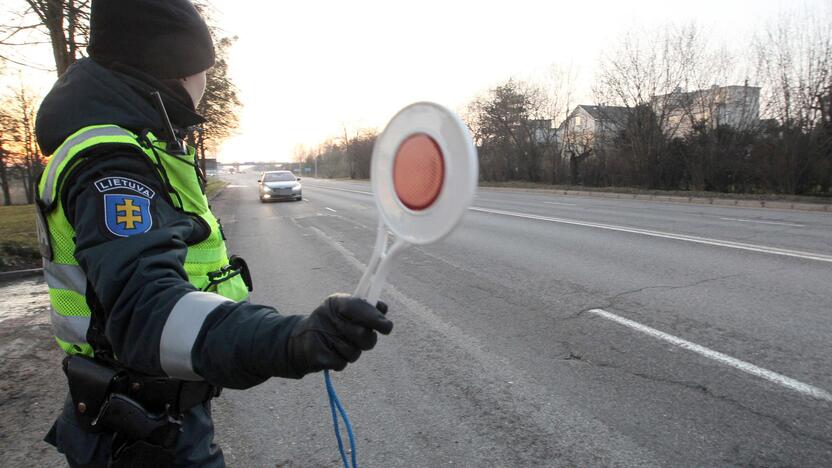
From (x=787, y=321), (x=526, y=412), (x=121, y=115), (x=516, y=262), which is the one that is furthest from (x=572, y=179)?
(x=121, y=115)

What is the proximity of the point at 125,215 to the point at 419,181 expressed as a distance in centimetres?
62

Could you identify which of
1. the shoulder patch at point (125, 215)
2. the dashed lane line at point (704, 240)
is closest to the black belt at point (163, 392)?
the shoulder patch at point (125, 215)

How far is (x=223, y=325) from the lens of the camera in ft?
3.30

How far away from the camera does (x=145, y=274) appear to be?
1.03 metres

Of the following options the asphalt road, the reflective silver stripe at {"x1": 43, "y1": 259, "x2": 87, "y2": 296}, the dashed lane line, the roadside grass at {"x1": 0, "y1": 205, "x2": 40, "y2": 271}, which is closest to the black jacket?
the reflective silver stripe at {"x1": 43, "y1": 259, "x2": 87, "y2": 296}

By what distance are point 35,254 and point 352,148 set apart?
7330 centimetres

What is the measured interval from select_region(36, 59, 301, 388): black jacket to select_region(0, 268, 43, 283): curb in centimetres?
881

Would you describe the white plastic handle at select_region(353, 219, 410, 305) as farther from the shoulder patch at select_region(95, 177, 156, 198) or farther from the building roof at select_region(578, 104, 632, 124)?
the building roof at select_region(578, 104, 632, 124)

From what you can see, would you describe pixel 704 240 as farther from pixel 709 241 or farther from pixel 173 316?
pixel 173 316

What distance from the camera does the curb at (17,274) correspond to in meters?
8.03

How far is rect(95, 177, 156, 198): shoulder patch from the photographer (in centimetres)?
109

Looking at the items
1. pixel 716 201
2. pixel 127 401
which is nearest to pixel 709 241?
pixel 127 401

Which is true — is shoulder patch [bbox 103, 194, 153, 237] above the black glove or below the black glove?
above

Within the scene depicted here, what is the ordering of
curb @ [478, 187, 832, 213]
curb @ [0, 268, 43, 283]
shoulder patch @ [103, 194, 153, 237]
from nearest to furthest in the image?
shoulder patch @ [103, 194, 153, 237] < curb @ [0, 268, 43, 283] < curb @ [478, 187, 832, 213]
